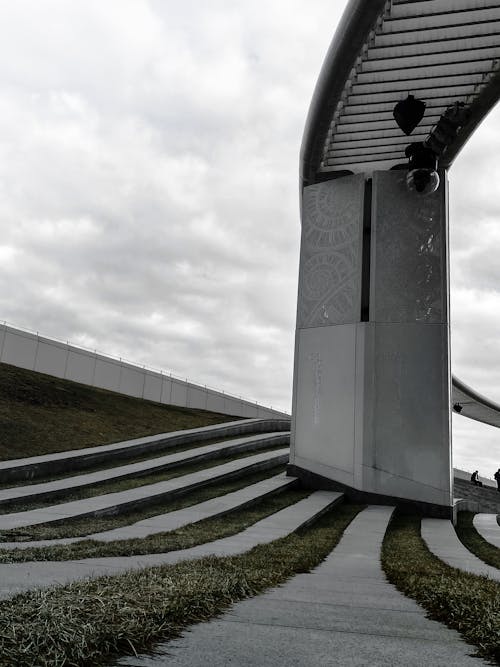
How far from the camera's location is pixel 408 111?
44.0 ft

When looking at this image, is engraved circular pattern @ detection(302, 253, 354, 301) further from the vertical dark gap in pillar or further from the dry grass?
the dry grass

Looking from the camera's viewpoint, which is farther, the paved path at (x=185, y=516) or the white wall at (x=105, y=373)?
the white wall at (x=105, y=373)

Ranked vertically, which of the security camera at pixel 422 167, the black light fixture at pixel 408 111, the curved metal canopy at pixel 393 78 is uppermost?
the curved metal canopy at pixel 393 78

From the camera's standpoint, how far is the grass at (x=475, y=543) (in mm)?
7664

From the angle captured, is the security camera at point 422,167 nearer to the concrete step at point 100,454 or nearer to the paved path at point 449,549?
the paved path at point 449,549

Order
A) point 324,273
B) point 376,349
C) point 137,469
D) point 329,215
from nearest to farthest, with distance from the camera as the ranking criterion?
point 137,469, point 376,349, point 324,273, point 329,215

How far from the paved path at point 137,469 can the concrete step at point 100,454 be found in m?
0.75

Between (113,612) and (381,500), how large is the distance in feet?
42.3

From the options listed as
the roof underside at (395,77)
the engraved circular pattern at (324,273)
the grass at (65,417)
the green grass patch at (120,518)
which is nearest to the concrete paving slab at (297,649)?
the green grass patch at (120,518)

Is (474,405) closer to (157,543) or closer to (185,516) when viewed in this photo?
(185,516)

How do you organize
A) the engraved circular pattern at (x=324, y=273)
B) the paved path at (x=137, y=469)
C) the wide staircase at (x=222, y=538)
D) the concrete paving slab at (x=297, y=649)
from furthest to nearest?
the engraved circular pattern at (x=324, y=273) → the paved path at (x=137, y=469) → the wide staircase at (x=222, y=538) → the concrete paving slab at (x=297, y=649)

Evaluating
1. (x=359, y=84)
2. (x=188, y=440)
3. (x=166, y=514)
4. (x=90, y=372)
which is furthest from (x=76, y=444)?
(x=90, y=372)

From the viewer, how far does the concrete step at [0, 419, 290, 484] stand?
1252 centimetres

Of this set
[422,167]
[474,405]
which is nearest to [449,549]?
[422,167]
